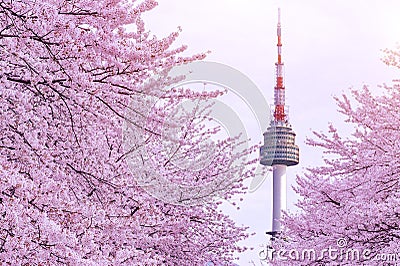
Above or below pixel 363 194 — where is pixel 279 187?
above

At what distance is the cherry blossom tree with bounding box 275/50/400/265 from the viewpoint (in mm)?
11688

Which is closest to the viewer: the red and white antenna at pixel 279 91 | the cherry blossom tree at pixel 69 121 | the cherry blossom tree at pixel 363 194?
the cherry blossom tree at pixel 69 121

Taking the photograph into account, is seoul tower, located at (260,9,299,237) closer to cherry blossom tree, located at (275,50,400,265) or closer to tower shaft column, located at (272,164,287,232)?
tower shaft column, located at (272,164,287,232)

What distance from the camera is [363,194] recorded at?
12.6 m

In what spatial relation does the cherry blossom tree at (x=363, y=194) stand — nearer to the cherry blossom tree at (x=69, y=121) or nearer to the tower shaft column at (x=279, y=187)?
the cherry blossom tree at (x=69, y=121)

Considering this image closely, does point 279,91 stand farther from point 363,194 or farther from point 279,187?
point 363,194

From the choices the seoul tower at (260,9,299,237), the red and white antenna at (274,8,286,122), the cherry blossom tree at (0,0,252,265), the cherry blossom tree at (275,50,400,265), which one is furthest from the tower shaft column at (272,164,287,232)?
the cherry blossom tree at (0,0,252,265)

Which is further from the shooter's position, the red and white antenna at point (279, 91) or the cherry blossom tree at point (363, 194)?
the red and white antenna at point (279, 91)

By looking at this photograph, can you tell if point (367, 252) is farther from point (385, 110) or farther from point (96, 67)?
point (96, 67)

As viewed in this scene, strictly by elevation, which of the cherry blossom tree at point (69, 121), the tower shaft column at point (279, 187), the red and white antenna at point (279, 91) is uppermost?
the red and white antenna at point (279, 91)

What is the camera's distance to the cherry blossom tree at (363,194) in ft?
38.3

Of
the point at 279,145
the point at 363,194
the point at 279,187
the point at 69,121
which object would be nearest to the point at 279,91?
the point at 279,145

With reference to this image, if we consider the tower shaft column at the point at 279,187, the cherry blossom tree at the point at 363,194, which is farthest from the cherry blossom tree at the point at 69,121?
the tower shaft column at the point at 279,187

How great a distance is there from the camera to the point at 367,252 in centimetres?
1237
